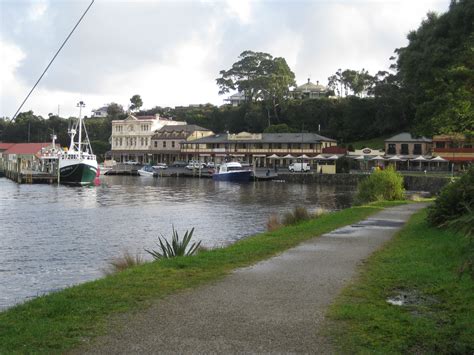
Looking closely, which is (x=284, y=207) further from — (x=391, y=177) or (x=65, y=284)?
(x=65, y=284)

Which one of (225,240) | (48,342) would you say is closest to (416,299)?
(48,342)

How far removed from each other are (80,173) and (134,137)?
51316mm

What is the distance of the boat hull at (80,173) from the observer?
75312 mm

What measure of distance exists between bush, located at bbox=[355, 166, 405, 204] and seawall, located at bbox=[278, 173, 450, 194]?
24693 mm

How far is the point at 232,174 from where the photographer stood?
84062 millimetres

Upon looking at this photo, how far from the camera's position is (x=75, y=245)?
22.6 m

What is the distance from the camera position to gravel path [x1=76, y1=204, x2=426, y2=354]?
662 cm

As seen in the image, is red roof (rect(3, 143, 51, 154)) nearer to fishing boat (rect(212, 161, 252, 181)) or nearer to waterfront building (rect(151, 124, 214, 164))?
waterfront building (rect(151, 124, 214, 164))

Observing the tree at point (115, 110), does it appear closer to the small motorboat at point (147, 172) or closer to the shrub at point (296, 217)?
the small motorboat at point (147, 172)

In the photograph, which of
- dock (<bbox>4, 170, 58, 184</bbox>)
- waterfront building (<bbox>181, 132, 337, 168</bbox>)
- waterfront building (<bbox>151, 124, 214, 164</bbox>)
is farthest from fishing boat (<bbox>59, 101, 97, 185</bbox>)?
waterfront building (<bbox>151, 124, 214, 164</bbox>)

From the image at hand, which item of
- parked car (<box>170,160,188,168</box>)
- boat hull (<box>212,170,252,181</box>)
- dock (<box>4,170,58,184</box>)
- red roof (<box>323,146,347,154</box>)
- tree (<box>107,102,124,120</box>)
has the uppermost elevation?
tree (<box>107,102,124,120</box>)

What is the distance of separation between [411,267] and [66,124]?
146042 mm

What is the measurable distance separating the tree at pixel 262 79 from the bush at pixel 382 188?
86426mm

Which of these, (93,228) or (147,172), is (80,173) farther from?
(93,228)
